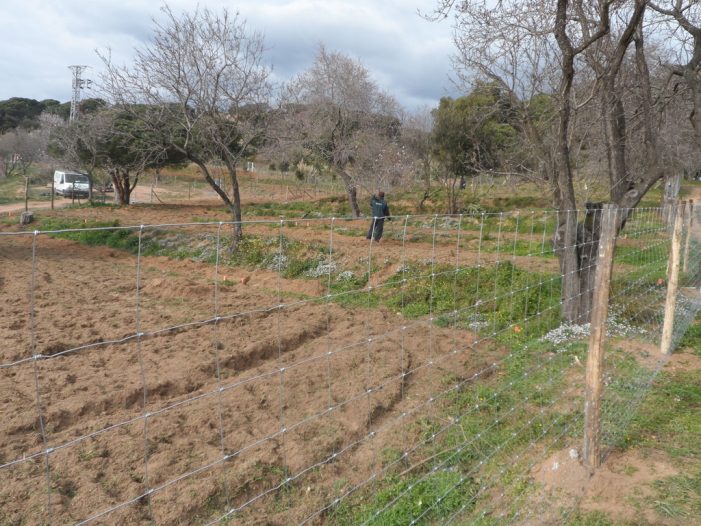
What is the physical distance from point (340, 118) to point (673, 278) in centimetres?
1578

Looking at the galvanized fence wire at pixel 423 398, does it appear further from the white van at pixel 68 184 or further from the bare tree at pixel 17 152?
the bare tree at pixel 17 152

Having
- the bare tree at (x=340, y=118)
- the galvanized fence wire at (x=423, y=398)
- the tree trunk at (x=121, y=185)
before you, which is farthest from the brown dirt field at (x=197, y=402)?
the tree trunk at (x=121, y=185)

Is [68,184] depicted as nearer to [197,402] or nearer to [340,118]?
[340,118]

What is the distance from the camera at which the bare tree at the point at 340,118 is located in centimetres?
1953

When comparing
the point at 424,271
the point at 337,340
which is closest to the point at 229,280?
the point at 424,271

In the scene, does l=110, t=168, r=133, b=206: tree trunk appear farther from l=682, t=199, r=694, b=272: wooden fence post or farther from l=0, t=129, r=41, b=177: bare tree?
l=682, t=199, r=694, b=272: wooden fence post

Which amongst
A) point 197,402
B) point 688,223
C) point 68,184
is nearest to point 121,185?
point 68,184

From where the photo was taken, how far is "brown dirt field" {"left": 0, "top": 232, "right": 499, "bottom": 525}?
3691 millimetres

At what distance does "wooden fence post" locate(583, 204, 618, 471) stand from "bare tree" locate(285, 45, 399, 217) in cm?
1584

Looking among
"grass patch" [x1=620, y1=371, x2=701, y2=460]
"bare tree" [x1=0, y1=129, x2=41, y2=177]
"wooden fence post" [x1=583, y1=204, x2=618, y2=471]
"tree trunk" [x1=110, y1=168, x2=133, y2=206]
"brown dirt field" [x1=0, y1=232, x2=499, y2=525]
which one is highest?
"bare tree" [x1=0, y1=129, x2=41, y2=177]

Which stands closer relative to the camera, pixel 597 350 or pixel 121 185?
pixel 597 350

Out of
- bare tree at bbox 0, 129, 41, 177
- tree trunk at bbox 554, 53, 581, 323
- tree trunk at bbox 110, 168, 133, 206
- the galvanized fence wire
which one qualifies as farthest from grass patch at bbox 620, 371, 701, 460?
bare tree at bbox 0, 129, 41, 177

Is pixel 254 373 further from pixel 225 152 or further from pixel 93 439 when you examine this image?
pixel 225 152

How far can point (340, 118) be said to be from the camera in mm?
20031
